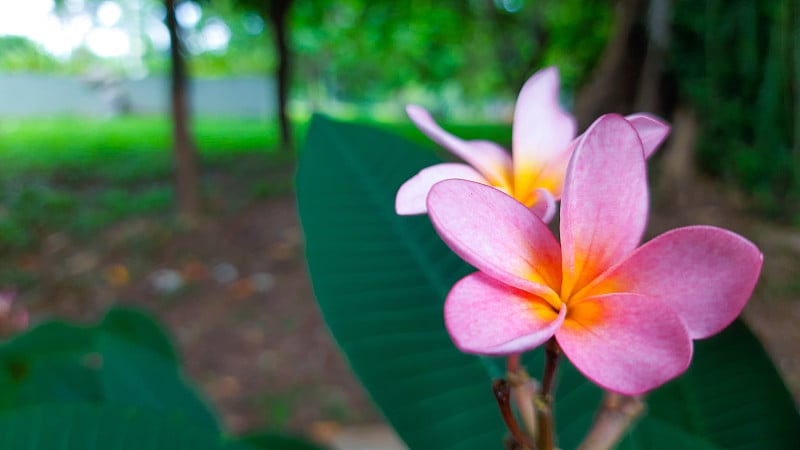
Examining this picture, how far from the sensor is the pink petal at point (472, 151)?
25cm

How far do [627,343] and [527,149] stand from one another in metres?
0.11

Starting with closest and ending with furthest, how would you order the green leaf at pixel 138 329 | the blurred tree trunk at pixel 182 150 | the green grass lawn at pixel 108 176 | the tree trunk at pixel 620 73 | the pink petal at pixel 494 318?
the pink petal at pixel 494 318 → the green leaf at pixel 138 329 → the tree trunk at pixel 620 73 → the blurred tree trunk at pixel 182 150 → the green grass lawn at pixel 108 176

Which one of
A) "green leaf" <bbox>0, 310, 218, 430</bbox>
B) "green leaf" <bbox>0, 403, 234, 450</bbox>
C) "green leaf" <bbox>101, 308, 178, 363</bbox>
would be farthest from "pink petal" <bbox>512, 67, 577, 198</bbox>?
"green leaf" <bbox>101, 308, 178, 363</bbox>

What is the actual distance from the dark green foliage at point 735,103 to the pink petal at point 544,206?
2124 mm

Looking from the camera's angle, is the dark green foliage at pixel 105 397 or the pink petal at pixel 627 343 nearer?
the pink petal at pixel 627 343

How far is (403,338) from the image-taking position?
0.31m

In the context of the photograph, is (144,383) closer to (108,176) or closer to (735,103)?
(735,103)

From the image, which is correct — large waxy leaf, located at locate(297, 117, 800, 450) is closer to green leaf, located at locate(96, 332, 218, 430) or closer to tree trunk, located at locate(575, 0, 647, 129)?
green leaf, located at locate(96, 332, 218, 430)

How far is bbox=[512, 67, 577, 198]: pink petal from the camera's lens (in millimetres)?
258

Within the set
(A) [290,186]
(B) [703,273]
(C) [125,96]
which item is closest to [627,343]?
(B) [703,273]

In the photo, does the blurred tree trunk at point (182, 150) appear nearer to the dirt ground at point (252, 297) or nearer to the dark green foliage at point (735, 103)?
the dirt ground at point (252, 297)

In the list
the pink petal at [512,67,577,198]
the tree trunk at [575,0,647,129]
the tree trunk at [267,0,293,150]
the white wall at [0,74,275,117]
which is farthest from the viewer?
the white wall at [0,74,275,117]

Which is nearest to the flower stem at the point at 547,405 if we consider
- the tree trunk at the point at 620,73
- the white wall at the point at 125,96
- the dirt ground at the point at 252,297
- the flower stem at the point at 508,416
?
the flower stem at the point at 508,416

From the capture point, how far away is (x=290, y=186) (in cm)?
405
